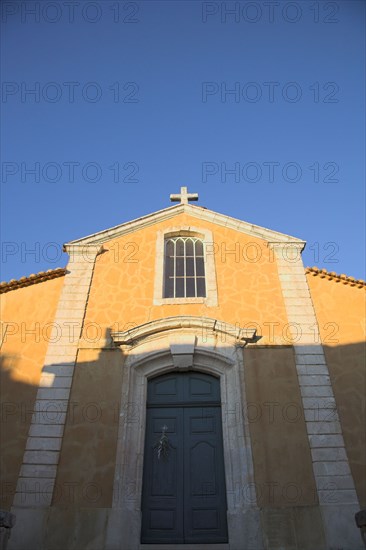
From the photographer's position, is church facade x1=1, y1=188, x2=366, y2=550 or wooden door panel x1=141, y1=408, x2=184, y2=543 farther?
wooden door panel x1=141, y1=408, x2=184, y2=543

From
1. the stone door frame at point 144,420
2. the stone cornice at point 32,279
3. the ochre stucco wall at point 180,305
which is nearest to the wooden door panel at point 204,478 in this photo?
the stone door frame at point 144,420

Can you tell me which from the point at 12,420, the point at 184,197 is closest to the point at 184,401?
the point at 12,420

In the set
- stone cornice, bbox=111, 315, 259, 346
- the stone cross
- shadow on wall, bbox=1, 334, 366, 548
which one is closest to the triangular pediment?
the stone cross

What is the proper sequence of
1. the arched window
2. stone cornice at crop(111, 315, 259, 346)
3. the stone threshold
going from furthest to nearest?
the arched window < stone cornice at crop(111, 315, 259, 346) < the stone threshold

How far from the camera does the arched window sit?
32.8ft

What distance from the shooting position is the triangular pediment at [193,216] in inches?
426

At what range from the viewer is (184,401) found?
850 centimetres

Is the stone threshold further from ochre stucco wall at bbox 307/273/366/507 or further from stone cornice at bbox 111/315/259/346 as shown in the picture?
stone cornice at bbox 111/315/259/346

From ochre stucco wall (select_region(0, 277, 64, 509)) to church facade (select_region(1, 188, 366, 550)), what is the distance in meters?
0.03

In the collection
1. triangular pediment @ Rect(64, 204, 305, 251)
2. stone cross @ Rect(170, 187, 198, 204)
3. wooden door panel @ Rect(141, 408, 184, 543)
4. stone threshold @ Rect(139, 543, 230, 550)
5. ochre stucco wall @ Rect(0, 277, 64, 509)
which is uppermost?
stone cross @ Rect(170, 187, 198, 204)

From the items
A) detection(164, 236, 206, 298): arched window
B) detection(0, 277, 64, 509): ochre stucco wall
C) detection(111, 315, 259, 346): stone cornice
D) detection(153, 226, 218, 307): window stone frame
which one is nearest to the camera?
detection(0, 277, 64, 509): ochre stucco wall

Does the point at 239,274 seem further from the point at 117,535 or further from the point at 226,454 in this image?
the point at 117,535

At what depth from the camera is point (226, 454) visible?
7.70 meters

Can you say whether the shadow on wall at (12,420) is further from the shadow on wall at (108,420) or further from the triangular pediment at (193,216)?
the triangular pediment at (193,216)
